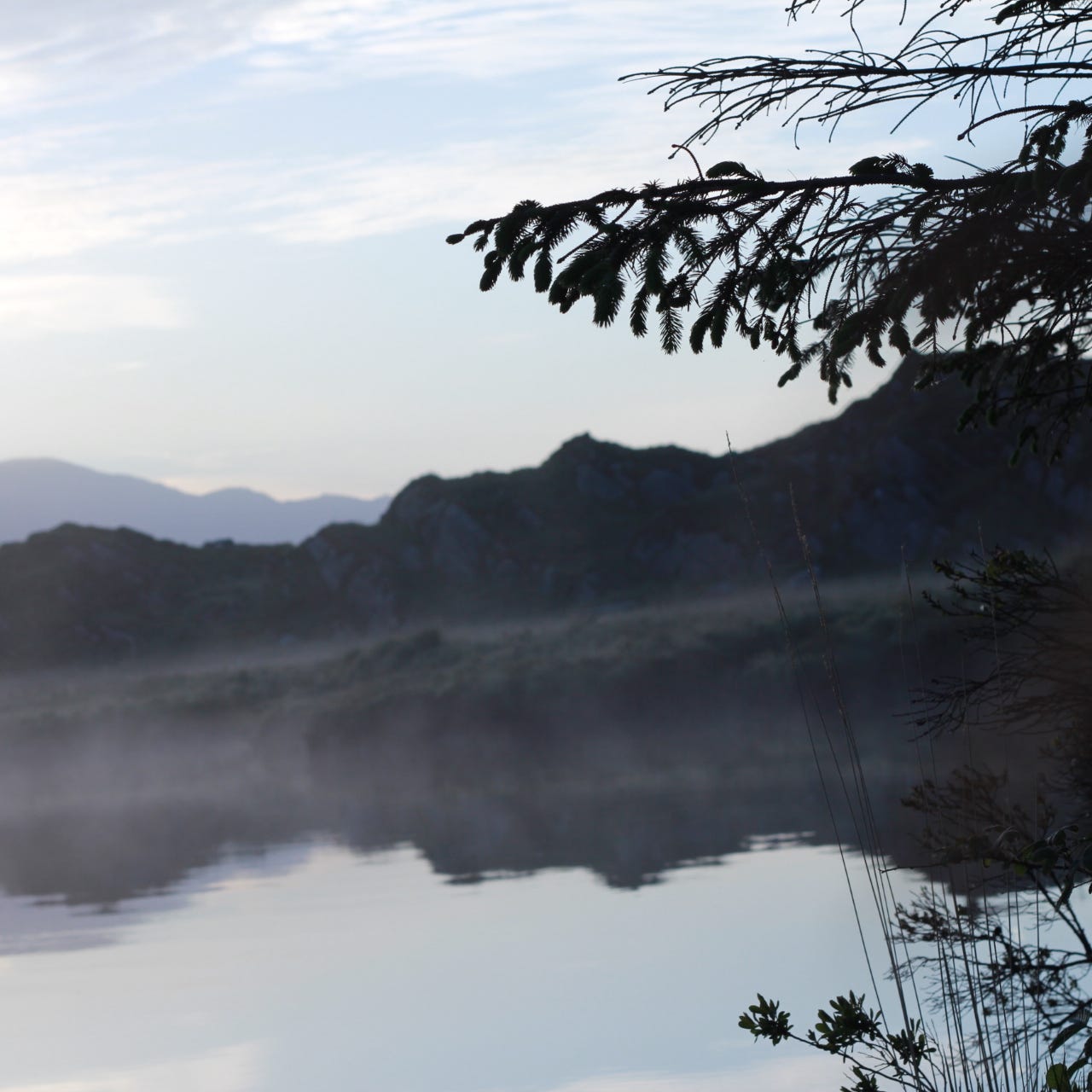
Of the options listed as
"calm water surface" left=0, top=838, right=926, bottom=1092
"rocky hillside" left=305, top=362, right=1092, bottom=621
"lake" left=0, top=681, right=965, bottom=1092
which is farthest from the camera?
"rocky hillside" left=305, top=362, right=1092, bottom=621

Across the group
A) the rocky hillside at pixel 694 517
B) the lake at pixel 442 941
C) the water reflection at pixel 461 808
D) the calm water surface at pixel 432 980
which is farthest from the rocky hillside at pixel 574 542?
the calm water surface at pixel 432 980

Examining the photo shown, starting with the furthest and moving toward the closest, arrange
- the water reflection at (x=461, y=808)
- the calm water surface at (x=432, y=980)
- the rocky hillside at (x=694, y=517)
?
the rocky hillside at (x=694, y=517)
the water reflection at (x=461, y=808)
the calm water surface at (x=432, y=980)

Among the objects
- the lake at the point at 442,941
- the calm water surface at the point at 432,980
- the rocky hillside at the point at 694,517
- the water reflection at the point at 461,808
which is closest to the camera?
the calm water surface at the point at 432,980

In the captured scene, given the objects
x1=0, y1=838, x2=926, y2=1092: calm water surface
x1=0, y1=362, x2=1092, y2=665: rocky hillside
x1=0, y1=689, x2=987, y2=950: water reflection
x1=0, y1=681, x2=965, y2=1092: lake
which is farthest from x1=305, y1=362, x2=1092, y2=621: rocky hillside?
x1=0, y1=838, x2=926, y2=1092: calm water surface

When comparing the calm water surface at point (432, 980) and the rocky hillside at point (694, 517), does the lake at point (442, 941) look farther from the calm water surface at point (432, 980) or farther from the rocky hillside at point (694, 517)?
the rocky hillside at point (694, 517)

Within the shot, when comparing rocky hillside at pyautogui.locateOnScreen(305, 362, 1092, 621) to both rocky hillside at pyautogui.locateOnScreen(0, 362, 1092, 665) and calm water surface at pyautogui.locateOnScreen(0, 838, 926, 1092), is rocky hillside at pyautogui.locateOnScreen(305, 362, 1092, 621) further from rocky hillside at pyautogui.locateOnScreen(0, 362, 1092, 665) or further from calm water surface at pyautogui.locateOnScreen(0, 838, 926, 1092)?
calm water surface at pyautogui.locateOnScreen(0, 838, 926, 1092)

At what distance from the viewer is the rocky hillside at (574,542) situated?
69.9 meters

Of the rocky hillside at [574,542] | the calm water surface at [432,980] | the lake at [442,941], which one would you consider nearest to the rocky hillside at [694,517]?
the rocky hillside at [574,542]

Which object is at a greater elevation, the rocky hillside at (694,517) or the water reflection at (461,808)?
the rocky hillside at (694,517)

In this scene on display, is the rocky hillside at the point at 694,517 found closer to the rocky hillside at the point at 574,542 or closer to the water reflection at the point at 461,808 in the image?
the rocky hillside at the point at 574,542

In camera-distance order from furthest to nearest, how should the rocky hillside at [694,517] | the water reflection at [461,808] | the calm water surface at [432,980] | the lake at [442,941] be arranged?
the rocky hillside at [694,517], the water reflection at [461,808], the lake at [442,941], the calm water surface at [432,980]

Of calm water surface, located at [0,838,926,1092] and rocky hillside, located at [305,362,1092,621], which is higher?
rocky hillside, located at [305,362,1092,621]

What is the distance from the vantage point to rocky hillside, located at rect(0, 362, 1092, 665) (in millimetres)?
69875

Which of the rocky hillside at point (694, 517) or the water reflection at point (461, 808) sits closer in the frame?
the water reflection at point (461, 808)
